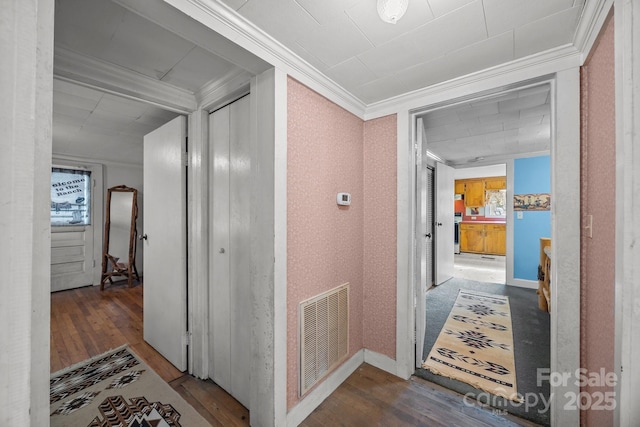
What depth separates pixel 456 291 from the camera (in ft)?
13.5

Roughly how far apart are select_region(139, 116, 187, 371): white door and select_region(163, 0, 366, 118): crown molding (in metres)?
1.12

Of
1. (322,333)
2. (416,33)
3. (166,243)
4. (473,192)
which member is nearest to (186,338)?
(166,243)

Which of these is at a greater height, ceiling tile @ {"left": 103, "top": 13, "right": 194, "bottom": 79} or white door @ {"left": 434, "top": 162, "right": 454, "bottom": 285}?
ceiling tile @ {"left": 103, "top": 13, "right": 194, "bottom": 79}

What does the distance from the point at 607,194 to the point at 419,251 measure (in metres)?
1.28

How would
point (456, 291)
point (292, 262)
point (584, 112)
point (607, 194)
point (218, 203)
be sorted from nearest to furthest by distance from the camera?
point (607, 194), point (584, 112), point (292, 262), point (218, 203), point (456, 291)

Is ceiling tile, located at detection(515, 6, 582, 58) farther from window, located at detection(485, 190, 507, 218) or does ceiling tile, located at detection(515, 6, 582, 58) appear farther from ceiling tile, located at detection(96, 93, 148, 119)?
window, located at detection(485, 190, 507, 218)

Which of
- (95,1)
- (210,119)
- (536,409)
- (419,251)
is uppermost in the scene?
(95,1)

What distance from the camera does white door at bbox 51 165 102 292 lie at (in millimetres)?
4129

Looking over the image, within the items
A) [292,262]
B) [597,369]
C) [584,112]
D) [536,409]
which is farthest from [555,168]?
[292,262]

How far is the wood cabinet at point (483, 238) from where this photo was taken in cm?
728

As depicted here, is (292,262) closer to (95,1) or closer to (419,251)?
(419,251)

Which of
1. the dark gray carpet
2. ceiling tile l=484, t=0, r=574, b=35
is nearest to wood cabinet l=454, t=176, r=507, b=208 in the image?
the dark gray carpet

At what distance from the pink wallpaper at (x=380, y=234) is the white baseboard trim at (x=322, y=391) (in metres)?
0.21

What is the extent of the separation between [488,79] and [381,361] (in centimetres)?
237
